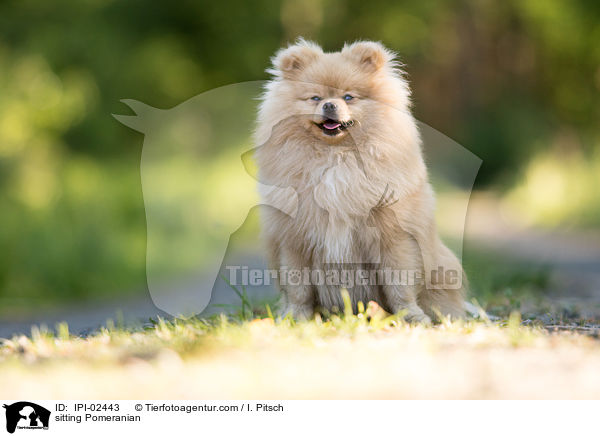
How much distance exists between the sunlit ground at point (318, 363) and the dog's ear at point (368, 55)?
126 centimetres

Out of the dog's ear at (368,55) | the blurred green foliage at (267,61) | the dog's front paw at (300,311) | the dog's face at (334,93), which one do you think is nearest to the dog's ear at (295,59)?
the dog's face at (334,93)

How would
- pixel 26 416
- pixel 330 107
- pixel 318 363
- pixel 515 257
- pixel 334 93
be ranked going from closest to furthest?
pixel 26 416 → pixel 318 363 → pixel 330 107 → pixel 334 93 → pixel 515 257

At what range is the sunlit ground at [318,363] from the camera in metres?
2.36

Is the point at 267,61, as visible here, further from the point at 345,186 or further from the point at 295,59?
the point at 345,186

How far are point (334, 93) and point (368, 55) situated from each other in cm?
30

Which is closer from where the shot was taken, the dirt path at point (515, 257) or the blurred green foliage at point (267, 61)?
the dirt path at point (515, 257)

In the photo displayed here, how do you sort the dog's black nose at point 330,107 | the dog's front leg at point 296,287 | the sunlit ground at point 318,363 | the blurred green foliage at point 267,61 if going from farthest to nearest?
1. the blurred green foliage at point 267,61
2. the dog's front leg at point 296,287
3. the dog's black nose at point 330,107
4. the sunlit ground at point 318,363

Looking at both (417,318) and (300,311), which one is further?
(300,311)

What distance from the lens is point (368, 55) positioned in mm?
3541

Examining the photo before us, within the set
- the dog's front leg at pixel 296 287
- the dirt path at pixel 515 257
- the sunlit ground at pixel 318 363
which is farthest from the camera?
the dirt path at pixel 515 257

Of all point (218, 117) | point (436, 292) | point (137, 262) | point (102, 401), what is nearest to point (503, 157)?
point (218, 117)

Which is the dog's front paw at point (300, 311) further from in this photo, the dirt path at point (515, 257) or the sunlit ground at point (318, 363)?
the dirt path at point (515, 257)

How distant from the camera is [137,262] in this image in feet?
25.2

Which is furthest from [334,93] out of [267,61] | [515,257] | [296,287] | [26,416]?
[267,61]
